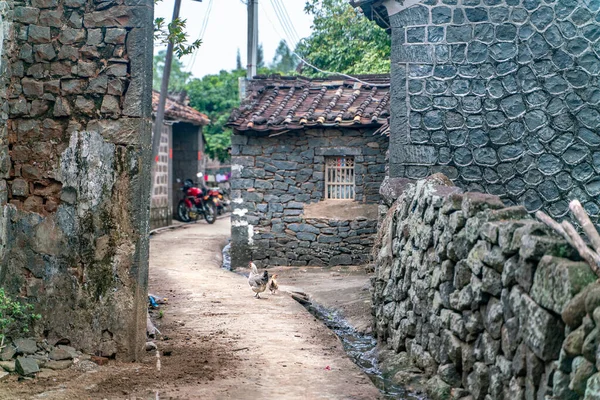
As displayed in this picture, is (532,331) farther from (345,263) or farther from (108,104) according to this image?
(345,263)

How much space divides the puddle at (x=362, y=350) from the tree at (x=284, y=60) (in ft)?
142

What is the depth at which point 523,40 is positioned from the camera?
364 inches

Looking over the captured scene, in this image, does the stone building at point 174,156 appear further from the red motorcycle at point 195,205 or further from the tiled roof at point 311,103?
the tiled roof at point 311,103

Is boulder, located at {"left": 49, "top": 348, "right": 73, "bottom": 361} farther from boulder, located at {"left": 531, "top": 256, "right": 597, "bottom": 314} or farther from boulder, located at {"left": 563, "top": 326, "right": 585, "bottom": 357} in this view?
boulder, located at {"left": 563, "top": 326, "right": 585, "bottom": 357}

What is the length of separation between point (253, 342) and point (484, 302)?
3.00 meters

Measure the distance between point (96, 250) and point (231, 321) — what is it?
2.44m

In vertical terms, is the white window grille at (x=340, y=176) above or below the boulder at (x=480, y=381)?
above

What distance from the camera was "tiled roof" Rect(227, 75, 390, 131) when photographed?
553 inches

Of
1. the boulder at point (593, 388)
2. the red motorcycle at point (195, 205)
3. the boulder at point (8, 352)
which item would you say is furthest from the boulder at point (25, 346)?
the red motorcycle at point (195, 205)

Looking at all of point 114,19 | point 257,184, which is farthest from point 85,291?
point 257,184

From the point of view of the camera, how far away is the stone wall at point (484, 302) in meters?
3.85

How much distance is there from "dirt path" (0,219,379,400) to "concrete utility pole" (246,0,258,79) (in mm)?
7582

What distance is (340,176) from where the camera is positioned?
47.6ft

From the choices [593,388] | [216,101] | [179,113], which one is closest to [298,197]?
[179,113]
